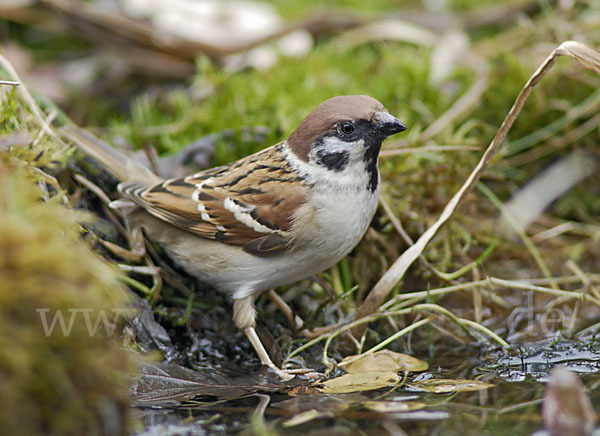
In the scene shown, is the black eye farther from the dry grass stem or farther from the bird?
the dry grass stem

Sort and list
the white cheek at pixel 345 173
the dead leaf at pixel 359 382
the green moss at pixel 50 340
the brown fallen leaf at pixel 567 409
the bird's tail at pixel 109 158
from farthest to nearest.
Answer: the bird's tail at pixel 109 158, the white cheek at pixel 345 173, the dead leaf at pixel 359 382, the brown fallen leaf at pixel 567 409, the green moss at pixel 50 340

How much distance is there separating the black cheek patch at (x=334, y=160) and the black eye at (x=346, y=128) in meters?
0.10

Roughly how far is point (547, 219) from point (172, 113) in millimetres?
3134

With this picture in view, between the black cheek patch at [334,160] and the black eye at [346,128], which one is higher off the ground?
the black eye at [346,128]

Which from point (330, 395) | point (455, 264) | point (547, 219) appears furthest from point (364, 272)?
point (547, 219)

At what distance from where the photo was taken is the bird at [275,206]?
3432mm

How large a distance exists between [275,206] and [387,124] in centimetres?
71

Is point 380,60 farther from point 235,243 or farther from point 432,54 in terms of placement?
point 235,243

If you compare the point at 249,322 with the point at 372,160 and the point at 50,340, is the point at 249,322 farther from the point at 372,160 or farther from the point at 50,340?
the point at 50,340

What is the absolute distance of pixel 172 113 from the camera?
578cm

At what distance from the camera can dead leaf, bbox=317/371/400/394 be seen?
297 centimetres

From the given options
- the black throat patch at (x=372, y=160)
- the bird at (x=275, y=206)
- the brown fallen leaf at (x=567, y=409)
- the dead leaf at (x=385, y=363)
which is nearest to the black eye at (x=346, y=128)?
the bird at (x=275, y=206)

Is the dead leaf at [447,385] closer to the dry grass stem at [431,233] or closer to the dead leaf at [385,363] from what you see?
the dead leaf at [385,363]

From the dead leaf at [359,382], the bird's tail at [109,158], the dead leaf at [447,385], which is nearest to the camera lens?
the dead leaf at [447,385]
